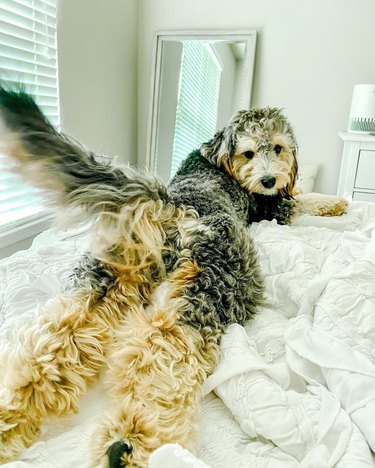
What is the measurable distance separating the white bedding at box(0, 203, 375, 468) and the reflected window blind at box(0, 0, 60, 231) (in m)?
0.89

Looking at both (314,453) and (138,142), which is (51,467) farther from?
(138,142)

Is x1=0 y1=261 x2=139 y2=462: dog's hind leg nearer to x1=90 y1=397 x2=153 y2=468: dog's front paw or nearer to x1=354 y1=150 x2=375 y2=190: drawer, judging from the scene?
x1=90 y1=397 x2=153 y2=468: dog's front paw

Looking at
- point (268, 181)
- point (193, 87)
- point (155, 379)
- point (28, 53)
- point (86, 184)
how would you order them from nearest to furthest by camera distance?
point (155, 379), point (86, 184), point (268, 181), point (28, 53), point (193, 87)

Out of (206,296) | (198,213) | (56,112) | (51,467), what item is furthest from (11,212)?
(51,467)

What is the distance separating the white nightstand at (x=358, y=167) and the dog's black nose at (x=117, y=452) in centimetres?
221

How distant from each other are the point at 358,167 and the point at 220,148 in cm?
130

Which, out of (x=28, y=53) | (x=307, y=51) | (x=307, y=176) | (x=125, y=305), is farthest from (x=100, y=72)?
(x=125, y=305)

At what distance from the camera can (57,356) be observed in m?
0.69

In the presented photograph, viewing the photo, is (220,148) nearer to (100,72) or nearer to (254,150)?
(254,150)

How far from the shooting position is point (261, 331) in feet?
2.72

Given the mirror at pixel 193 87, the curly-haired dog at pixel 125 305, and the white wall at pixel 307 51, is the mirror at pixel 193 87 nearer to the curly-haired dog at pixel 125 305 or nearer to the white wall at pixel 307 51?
the white wall at pixel 307 51

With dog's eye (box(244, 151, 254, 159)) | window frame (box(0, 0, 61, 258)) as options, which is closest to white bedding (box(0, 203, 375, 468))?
dog's eye (box(244, 151, 254, 159))

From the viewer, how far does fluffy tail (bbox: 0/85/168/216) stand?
677 millimetres

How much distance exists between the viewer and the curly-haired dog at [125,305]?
60 centimetres
